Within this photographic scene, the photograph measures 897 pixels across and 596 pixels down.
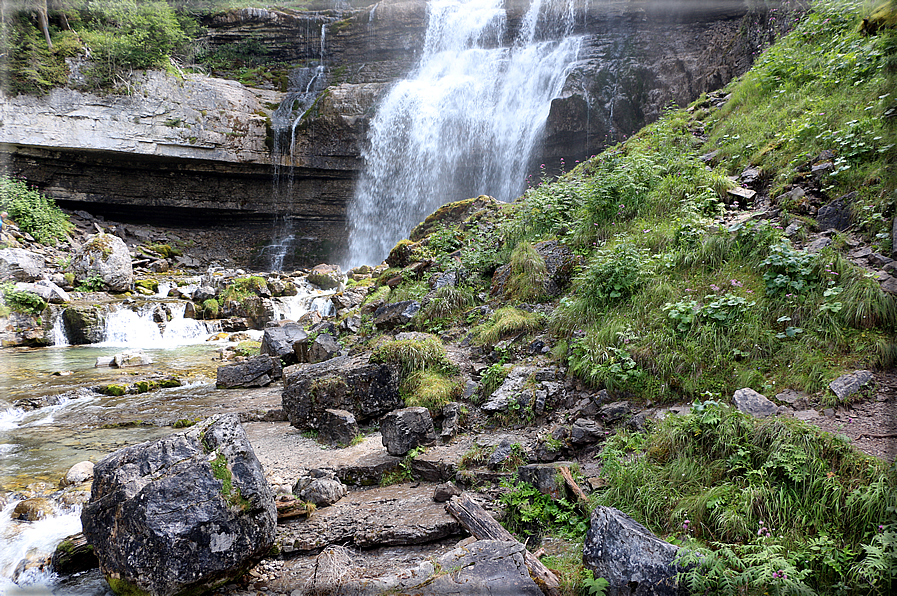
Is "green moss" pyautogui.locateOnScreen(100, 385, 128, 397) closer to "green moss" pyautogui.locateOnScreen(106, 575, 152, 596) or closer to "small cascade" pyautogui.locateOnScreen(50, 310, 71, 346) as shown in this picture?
"small cascade" pyautogui.locateOnScreen(50, 310, 71, 346)

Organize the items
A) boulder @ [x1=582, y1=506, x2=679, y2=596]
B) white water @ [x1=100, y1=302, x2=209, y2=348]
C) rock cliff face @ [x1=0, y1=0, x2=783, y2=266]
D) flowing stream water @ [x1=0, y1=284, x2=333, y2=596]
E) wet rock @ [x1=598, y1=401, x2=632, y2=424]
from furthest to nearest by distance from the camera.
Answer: rock cliff face @ [x1=0, y1=0, x2=783, y2=266], white water @ [x1=100, y1=302, x2=209, y2=348], wet rock @ [x1=598, y1=401, x2=632, y2=424], flowing stream water @ [x1=0, y1=284, x2=333, y2=596], boulder @ [x1=582, y1=506, x2=679, y2=596]

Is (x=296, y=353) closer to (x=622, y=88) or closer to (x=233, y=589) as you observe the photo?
(x=233, y=589)

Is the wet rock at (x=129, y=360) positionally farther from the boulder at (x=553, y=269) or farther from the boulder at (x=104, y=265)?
the boulder at (x=553, y=269)

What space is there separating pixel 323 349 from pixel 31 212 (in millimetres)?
16414

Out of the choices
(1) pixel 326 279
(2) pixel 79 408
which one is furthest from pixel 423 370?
(1) pixel 326 279

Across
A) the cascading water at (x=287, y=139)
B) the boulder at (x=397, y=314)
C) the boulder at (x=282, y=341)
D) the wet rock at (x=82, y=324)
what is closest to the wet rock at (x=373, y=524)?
the boulder at (x=397, y=314)

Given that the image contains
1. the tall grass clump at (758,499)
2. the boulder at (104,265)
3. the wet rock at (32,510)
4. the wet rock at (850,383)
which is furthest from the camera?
the boulder at (104,265)

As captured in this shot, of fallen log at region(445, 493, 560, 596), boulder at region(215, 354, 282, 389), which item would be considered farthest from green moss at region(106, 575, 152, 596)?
boulder at region(215, 354, 282, 389)

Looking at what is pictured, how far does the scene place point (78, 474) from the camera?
4.40m

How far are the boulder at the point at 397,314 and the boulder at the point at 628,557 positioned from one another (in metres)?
4.72

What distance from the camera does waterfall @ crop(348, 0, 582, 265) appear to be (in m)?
16.6

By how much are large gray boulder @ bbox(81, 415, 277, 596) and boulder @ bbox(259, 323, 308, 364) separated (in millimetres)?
5731

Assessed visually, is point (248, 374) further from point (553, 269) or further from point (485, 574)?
point (485, 574)

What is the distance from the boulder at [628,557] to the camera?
2207 millimetres
